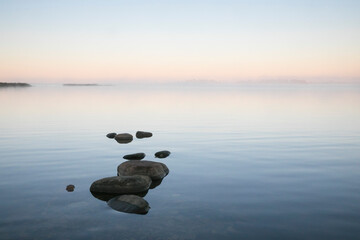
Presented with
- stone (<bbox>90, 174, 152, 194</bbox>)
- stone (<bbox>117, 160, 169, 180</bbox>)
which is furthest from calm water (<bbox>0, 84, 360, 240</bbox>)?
stone (<bbox>117, 160, 169, 180</bbox>)

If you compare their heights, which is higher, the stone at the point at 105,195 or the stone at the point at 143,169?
the stone at the point at 143,169

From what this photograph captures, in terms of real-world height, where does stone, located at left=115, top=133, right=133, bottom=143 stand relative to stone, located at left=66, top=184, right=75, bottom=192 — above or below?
above

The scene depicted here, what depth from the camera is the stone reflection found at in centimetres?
1110

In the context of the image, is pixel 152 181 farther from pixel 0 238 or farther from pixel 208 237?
pixel 0 238

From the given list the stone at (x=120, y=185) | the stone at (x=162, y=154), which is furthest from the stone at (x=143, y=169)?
the stone at (x=162, y=154)

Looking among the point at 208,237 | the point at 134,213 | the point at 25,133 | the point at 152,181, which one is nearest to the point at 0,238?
the point at 134,213

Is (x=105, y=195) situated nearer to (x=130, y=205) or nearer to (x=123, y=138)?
(x=130, y=205)

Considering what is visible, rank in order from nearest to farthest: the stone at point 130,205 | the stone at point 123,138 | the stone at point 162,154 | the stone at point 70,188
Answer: the stone at point 130,205, the stone at point 70,188, the stone at point 162,154, the stone at point 123,138

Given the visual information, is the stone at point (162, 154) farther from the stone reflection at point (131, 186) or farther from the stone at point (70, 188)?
the stone at point (70, 188)

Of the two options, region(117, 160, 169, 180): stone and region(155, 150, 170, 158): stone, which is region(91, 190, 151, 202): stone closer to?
region(117, 160, 169, 180): stone

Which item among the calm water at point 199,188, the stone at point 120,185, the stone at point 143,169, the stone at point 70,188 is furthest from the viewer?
the stone at point 143,169

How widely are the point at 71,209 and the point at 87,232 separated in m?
2.03

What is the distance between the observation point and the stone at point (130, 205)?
10.8m

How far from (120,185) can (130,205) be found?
1942 millimetres
